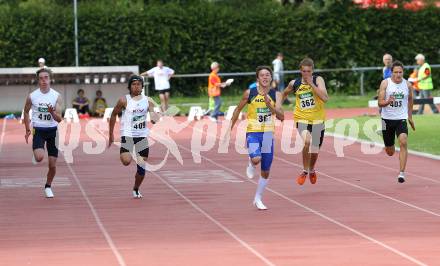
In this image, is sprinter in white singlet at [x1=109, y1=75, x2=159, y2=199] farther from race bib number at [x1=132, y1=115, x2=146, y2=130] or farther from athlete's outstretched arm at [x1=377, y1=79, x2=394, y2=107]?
athlete's outstretched arm at [x1=377, y1=79, x2=394, y2=107]

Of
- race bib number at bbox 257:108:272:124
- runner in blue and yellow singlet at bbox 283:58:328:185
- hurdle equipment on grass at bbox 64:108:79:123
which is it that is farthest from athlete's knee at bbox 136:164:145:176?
hurdle equipment on grass at bbox 64:108:79:123

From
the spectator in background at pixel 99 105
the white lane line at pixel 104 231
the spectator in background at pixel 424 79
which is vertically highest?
the white lane line at pixel 104 231

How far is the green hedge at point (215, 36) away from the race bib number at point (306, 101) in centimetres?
2726

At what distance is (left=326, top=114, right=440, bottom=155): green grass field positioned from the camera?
81.4 feet

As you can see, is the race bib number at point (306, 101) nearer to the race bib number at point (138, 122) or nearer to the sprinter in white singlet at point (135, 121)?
the sprinter in white singlet at point (135, 121)

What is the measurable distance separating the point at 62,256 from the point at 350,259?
2763mm

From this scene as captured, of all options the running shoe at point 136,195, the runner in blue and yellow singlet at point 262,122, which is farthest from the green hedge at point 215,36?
the runner in blue and yellow singlet at point 262,122

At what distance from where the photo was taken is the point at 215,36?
46.2 metres

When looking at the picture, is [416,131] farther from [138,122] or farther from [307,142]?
[138,122]

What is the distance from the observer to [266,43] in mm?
46594

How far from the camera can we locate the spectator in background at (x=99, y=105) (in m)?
38.9

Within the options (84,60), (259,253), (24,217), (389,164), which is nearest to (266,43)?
(84,60)

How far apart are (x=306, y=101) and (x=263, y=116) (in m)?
2.25

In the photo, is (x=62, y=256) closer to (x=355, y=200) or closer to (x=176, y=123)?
(x=355, y=200)
